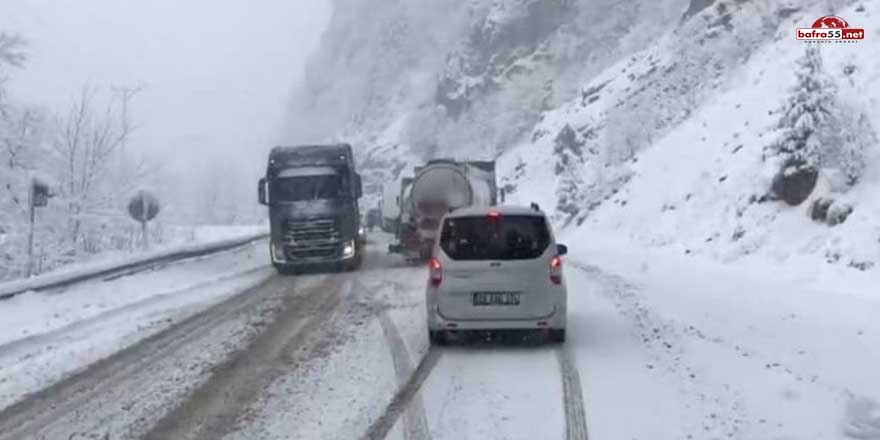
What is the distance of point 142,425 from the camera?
8.09m

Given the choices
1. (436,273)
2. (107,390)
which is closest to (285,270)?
(436,273)

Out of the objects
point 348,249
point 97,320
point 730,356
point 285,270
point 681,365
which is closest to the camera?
point 681,365

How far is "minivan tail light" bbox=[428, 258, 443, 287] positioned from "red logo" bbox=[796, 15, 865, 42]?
2205cm

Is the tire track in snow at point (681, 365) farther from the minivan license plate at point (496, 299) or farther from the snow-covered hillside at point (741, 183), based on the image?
the snow-covered hillside at point (741, 183)

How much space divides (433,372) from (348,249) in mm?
15055

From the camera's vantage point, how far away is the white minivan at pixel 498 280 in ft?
37.9

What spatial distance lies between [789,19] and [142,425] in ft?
144

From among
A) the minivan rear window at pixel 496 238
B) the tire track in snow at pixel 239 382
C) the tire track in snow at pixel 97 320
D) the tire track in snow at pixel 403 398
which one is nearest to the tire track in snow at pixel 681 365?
the minivan rear window at pixel 496 238

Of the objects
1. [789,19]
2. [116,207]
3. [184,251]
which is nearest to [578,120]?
[789,19]

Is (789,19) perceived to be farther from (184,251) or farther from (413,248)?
(184,251)

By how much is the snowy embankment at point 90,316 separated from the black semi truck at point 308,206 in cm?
125

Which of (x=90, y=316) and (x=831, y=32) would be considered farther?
(x=831, y=32)

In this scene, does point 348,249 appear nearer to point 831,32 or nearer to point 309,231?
point 309,231

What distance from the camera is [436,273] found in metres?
11.9
